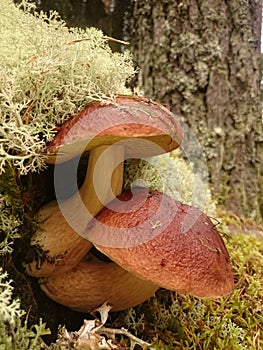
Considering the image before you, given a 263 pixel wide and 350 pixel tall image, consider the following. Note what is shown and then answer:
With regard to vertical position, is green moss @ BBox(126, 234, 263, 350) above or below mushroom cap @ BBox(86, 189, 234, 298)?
below

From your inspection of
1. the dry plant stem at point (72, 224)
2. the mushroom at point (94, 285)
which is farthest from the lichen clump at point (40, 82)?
the mushroom at point (94, 285)

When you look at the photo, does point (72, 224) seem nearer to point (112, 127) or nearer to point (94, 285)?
point (94, 285)

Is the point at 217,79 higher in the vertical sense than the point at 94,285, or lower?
higher

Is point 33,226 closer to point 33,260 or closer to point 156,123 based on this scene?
point 33,260

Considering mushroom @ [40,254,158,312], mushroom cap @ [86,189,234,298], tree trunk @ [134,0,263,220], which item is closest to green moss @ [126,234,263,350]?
mushroom @ [40,254,158,312]

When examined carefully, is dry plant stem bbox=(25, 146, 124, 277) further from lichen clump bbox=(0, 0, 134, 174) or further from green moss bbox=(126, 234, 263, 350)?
green moss bbox=(126, 234, 263, 350)

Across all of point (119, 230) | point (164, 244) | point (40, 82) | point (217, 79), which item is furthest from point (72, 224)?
point (217, 79)

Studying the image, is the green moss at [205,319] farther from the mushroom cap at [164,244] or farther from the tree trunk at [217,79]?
the tree trunk at [217,79]

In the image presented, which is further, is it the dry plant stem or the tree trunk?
the tree trunk
